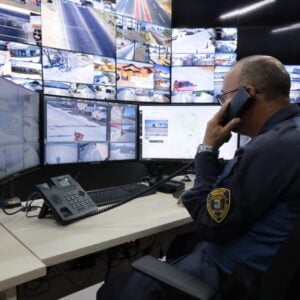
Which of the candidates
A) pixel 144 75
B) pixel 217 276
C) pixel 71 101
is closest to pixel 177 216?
pixel 217 276

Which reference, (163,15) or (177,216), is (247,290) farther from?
(163,15)

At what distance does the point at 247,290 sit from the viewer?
79cm

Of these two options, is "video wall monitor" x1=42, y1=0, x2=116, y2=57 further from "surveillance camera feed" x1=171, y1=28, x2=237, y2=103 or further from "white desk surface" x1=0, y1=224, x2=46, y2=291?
"white desk surface" x1=0, y1=224, x2=46, y2=291

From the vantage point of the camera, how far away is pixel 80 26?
188cm

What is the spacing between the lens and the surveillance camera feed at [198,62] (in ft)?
7.88

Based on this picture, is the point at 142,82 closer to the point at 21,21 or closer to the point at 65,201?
the point at 21,21

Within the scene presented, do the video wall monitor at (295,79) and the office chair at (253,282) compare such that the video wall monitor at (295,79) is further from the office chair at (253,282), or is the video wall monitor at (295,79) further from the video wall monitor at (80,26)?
the office chair at (253,282)

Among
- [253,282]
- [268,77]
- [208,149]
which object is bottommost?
[253,282]

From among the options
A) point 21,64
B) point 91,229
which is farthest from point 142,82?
point 91,229

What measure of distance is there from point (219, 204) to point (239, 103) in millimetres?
351

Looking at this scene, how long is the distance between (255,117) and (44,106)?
97cm

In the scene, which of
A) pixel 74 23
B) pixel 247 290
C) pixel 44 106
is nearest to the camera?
pixel 247 290

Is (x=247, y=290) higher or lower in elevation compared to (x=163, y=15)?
lower

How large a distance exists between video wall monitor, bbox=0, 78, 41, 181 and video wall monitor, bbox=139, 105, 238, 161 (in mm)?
642
